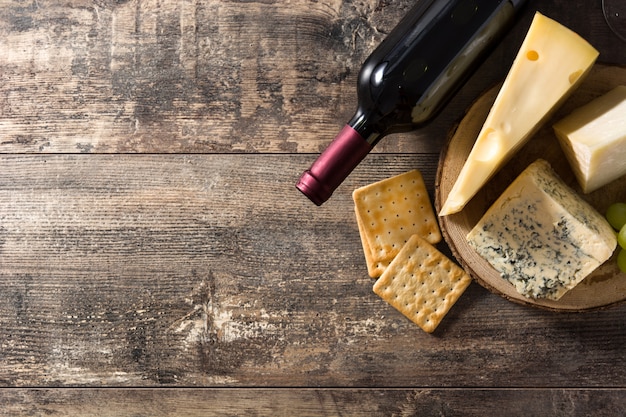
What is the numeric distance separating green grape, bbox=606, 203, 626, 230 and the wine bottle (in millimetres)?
347

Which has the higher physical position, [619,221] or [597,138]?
[597,138]

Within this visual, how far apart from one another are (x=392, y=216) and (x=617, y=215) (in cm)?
39

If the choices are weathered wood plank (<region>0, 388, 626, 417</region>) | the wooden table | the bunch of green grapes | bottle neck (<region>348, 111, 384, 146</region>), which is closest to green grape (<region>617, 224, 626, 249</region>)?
the bunch of green grapes

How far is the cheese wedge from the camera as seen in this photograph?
96cm

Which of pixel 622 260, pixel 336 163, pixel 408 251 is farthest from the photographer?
pixel 408 251

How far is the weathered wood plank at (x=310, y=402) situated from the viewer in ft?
3.85

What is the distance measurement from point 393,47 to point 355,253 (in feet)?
1.35

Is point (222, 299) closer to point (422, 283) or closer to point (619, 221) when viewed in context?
point (422, 283)

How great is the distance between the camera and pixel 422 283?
116 centimetres

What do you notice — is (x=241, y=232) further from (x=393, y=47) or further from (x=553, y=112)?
(x=553, y=112)

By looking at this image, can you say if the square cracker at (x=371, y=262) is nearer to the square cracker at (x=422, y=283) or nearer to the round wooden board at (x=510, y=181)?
the square cracker at (x=422, y=283)

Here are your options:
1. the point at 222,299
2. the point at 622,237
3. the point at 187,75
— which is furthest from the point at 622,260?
the point at 187,75

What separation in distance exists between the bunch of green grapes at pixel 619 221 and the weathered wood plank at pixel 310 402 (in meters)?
0.30

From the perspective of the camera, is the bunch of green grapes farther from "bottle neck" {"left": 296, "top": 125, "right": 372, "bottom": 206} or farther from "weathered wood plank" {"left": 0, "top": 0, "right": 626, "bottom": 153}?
"bottle neck" {"left": 296, "top": 125, "right": 372, "bottom": 206}
